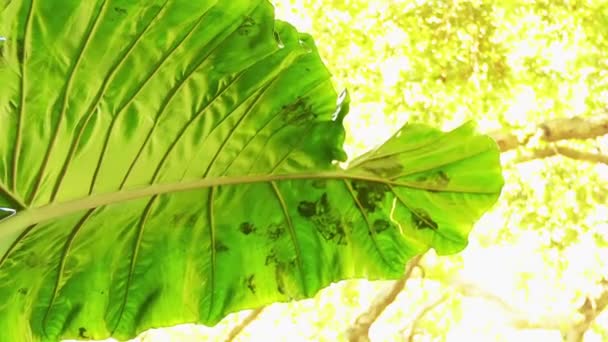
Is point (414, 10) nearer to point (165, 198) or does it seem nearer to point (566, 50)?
point (566, 50)

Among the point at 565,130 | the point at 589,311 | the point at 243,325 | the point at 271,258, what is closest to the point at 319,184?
the point at 271,258

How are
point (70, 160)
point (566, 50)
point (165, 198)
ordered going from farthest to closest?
point (566, 50) < point (165, 198) < point (70, 160)

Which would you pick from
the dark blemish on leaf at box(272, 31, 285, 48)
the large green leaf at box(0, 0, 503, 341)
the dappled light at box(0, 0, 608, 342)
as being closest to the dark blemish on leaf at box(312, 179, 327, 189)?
the large green leaf at box(0, 0, 503, 341)

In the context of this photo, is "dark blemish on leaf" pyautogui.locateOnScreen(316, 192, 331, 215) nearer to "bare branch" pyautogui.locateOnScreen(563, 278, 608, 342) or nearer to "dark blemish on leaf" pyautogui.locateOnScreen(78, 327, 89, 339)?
"dark blemish on leaf" pyautogui.locateOnScreen(78, 327, 89, 339)

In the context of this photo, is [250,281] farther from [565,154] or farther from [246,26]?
[565,154]

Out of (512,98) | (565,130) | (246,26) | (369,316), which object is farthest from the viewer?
(369,316)

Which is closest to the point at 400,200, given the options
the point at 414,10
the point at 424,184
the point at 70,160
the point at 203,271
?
the point at 424,184
